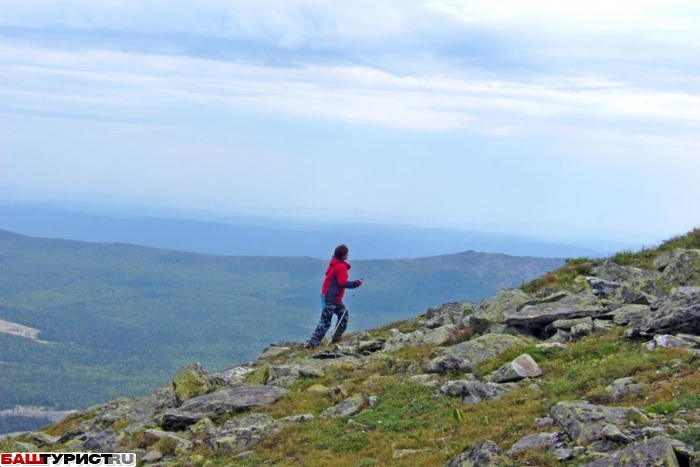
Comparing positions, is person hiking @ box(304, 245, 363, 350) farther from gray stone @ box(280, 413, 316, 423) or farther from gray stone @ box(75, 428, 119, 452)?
gray stone @ box(75, 428, 119, 452)

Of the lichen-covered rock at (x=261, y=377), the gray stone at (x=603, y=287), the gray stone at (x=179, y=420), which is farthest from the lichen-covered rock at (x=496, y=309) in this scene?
the gray stone at (x=179, y=420)

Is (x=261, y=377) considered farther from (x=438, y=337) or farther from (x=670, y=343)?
(x=670, y=343)

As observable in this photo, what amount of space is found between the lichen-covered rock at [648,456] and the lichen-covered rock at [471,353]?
827cm

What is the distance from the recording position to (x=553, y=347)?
18.1 metres

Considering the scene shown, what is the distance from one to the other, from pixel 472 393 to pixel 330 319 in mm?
12330

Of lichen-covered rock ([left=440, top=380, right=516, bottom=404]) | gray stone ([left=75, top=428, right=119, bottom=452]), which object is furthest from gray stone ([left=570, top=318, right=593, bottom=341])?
gray stone ([left=75, top=428, right=119, bottom=452])

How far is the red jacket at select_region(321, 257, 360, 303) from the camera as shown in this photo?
26.6m

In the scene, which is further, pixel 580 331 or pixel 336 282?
pixel 336 282

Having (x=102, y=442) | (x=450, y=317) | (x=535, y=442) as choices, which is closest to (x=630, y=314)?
(x=535, y=442)

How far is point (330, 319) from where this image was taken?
90.7ft

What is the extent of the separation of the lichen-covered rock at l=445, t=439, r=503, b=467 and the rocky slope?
0.02m

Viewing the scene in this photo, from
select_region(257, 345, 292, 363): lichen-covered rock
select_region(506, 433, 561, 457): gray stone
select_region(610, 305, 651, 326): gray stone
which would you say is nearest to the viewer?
select_region(506, 433, 561, 457): gray stone

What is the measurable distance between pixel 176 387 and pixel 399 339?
320 inches

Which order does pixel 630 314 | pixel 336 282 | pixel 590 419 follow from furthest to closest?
pixel 336 282 < pixel 630 314 < pixel 590 419
